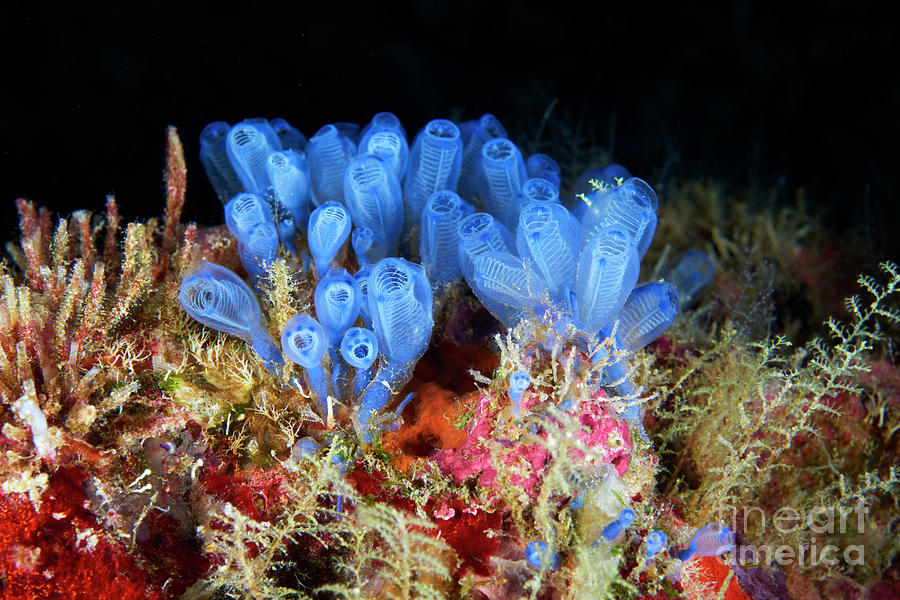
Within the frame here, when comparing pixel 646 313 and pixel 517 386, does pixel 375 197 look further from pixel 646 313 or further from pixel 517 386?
pixel 646 313

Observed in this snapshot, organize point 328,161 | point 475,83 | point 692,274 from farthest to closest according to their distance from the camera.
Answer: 1. point 475,83
2. point 692,274
3. point 328,161

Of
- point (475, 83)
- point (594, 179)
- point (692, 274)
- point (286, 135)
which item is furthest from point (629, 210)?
point (475, 83)

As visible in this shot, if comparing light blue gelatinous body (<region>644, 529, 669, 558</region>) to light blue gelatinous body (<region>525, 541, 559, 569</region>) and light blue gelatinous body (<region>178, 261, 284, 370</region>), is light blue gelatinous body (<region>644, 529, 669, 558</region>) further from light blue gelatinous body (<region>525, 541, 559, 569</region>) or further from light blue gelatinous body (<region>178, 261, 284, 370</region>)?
light blue gelatinous body (<region>178, 261, 284, 370</region>)

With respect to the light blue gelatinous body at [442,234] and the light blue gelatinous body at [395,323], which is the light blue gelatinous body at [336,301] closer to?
the light blue gelatinous body at [395,323]

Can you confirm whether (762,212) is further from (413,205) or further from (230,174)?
(230,174)

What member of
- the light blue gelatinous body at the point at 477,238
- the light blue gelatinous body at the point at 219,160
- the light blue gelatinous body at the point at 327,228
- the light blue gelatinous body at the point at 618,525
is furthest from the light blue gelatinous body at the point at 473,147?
the light blue gelatinous body at the point at 618,525
